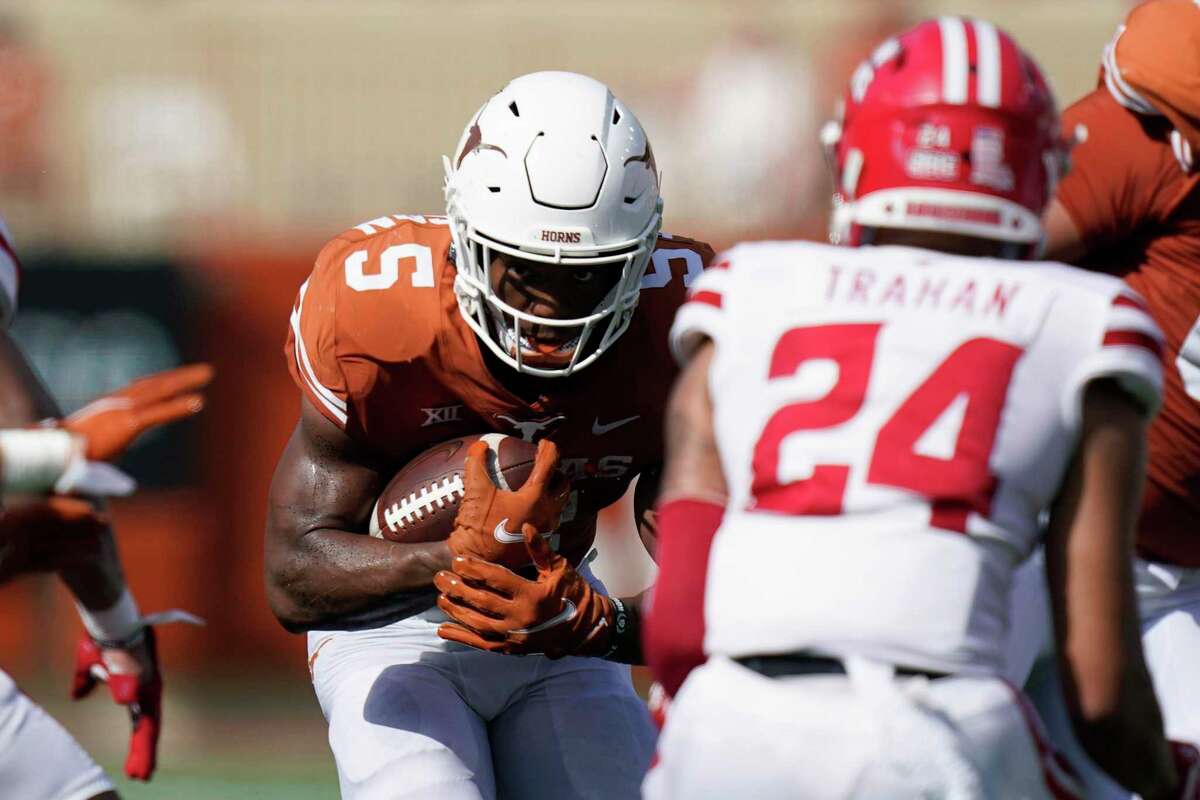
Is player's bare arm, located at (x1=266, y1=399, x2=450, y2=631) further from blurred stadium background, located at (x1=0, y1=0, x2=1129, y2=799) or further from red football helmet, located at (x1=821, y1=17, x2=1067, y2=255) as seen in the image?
blurred stadium background, located at (x1=0, y1=0, x2=1129, y2=799)

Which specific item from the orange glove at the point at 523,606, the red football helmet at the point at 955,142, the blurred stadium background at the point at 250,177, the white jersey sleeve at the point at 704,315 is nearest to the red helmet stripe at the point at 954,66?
the red football helmet at the point at 955,142

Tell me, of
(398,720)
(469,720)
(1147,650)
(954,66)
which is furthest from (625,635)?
(954,66)

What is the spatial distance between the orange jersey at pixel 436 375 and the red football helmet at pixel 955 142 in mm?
1150

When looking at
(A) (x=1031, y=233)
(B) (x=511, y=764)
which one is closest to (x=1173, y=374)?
(A) (x=1031, y=233)

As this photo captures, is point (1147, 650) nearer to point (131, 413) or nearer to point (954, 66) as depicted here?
point (954, 66)

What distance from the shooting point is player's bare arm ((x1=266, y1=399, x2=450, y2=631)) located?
11.3 ft

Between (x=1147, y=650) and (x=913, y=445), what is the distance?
117 centimetres

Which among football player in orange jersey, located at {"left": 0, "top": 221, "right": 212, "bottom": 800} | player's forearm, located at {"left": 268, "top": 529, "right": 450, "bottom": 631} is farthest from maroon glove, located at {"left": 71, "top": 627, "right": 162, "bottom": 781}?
player's forearm, located at {"left": 268, "top": 529, "right": 450, "bottom": 631}

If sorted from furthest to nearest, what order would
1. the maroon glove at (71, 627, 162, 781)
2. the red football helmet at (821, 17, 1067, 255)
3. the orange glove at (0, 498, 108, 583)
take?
the maroon glove at (71, 627, 162, 781), the orange glove at (0, 498, 108, 583), the red football helmet at (821, 17, 1067, 255)

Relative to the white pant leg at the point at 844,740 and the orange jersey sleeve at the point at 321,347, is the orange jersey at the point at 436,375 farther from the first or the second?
the white pant leg at the point at 844,740

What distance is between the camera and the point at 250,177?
355 inches

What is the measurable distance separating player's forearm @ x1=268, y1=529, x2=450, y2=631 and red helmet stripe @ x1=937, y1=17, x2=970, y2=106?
1.40 meters

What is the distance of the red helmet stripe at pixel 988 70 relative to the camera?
7.79 feet

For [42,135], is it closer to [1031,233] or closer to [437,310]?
[437,310]
